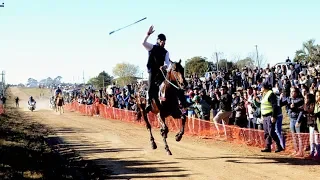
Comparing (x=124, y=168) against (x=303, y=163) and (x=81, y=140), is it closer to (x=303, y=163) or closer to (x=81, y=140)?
(x=303, y=163)

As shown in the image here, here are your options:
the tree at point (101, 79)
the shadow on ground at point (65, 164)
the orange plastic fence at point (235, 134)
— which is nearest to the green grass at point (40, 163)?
the shadow on ground at point (65, 164)

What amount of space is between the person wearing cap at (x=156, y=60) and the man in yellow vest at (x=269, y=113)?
366cm

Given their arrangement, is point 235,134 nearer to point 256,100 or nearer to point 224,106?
point 256,100

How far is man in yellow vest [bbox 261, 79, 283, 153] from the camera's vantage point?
48.4 feet

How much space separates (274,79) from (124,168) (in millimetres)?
16374

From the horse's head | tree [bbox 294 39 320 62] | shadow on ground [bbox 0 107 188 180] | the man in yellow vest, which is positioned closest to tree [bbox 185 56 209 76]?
tree [bbox 294 39 320 62]

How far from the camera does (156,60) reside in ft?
45.7

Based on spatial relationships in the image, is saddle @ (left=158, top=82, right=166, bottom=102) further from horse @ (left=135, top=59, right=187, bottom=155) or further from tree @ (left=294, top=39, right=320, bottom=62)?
tree @ (left=294, top=39, right=320, bottom=62)

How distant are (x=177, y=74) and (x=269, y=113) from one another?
13.5 ft

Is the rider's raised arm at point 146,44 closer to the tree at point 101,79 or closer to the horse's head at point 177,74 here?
the horse's head at point 177,74

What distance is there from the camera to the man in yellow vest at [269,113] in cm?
1475

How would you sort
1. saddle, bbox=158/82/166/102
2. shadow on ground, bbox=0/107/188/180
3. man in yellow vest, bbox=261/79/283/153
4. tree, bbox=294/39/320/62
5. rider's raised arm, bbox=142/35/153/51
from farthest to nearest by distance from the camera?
1. tree, bbox=294/39/320/62
2. man in yellow vest, bbox=261/79/283/153
3. rider's raised arm, bbox=142/35/153/51
4. saddle, bbox=158/82/166/102
5. shadow on ground, bbox=0/107/188/180

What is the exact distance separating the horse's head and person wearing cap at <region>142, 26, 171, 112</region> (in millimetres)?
478

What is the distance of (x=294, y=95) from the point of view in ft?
49.9
